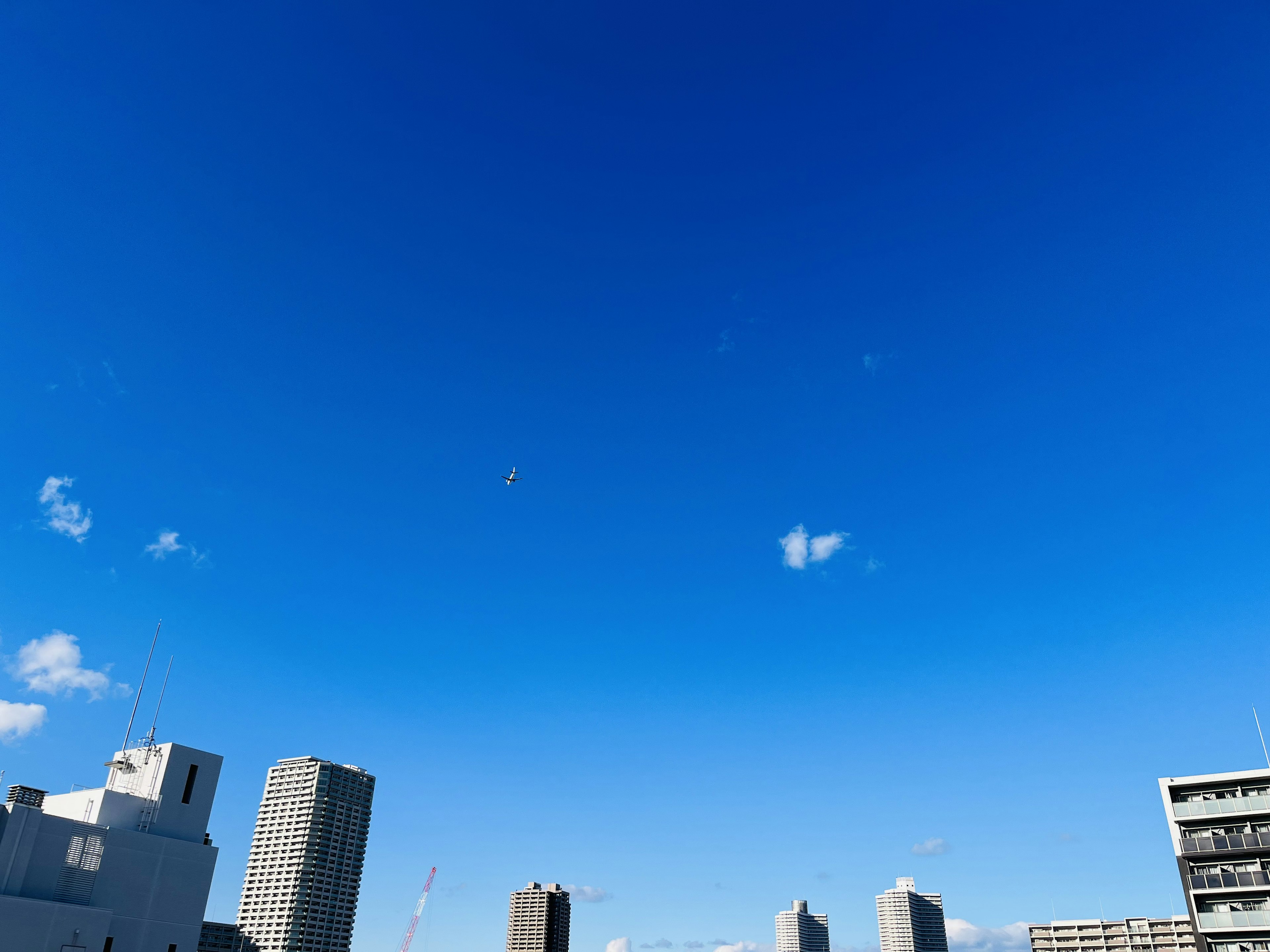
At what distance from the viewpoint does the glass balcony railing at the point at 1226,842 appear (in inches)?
2958

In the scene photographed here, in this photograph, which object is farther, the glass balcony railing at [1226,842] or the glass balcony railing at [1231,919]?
the glass balcony railing at [1226,842]

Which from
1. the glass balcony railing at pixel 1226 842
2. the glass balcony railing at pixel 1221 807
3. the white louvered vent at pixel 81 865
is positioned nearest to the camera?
the white louvered vent at pixel 81 865

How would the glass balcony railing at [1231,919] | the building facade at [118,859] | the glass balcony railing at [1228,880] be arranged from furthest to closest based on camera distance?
the glass balcony railing at [1228,880] < the glass balcony railing at [1231,919] < the building facade at [118,859]

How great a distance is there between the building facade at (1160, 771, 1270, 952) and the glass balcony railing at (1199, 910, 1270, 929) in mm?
65

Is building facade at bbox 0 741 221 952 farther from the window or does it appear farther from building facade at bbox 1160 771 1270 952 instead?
building facade at bbox 1160 771 1270 952

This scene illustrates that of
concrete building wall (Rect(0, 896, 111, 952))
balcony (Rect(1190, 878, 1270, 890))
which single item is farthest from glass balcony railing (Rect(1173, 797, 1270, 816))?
concrete building wall (Rect(0, 896, 111, 952))

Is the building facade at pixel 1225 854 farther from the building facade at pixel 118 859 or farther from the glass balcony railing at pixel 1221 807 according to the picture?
the building facade at pixel 118 859

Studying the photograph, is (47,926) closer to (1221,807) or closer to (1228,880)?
(1228,880)

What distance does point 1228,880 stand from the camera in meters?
76.0

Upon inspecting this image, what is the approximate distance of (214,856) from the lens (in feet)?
249

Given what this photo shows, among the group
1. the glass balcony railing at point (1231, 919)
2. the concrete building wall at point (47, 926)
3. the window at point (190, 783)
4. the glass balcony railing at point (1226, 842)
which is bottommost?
the concrete building wall at point (47, 926)

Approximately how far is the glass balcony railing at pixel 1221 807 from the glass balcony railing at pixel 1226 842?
2.36 feet

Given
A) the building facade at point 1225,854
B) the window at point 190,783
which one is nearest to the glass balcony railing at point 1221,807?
the building facade at point 1225,854

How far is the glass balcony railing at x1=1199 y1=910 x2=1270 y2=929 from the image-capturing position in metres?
73.0
